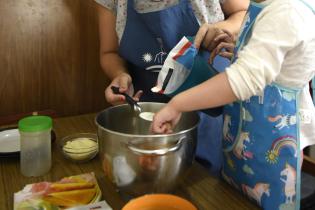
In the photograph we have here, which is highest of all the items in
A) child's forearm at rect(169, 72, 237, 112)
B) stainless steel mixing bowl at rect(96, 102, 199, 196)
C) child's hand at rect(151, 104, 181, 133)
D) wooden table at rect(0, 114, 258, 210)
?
child's forearm at rect(169, 72, 237, 112)

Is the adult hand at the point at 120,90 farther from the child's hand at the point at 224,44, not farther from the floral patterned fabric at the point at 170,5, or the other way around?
the child's hand at the point at 224,44

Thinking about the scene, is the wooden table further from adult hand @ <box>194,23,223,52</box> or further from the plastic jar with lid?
adult hand @ <box>194,23,223,52</box>

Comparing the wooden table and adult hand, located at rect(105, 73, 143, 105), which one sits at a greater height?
adult hand, located at rect(105, 73, 143, 105)

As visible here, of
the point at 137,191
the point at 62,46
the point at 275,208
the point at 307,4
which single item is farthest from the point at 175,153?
the point at 62,46

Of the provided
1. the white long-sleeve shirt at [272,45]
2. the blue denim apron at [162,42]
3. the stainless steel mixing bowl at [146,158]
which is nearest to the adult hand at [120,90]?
the blue denim apron at [162,42]

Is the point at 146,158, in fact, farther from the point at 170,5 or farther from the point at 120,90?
the point at 170,5

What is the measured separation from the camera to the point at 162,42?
0.98 meters

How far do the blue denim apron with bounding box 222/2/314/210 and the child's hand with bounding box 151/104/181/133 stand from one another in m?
0.14

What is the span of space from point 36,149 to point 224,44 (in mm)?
502

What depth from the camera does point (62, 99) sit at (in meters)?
1.51

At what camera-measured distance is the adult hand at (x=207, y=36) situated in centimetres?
79

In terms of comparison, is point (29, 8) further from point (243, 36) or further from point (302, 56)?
point (302, 56)

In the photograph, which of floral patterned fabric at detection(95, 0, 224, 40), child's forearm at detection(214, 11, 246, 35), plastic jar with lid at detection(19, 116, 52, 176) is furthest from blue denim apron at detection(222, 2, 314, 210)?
plastic jar with lid at detection(19, 116, 52, 176)

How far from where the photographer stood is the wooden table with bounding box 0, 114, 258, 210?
0.71 m
